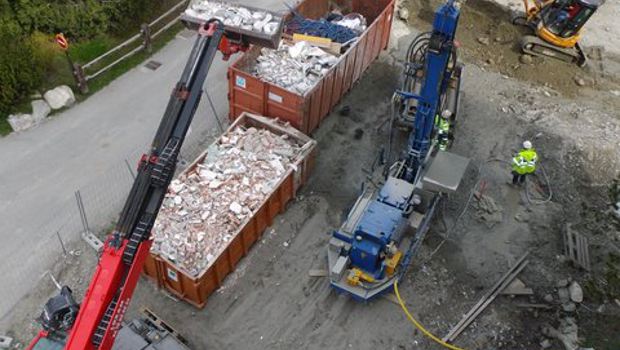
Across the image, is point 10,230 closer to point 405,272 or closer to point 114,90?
point 114,90

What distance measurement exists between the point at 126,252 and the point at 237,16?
875cm

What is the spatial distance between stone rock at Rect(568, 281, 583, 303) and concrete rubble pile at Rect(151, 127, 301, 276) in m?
7.36

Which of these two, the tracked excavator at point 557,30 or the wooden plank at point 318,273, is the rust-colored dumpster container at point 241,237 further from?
the tracked excavator at point 557,30

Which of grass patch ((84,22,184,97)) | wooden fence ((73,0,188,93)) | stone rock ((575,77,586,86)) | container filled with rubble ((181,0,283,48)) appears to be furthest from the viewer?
stone rock ((575,77,586,86))

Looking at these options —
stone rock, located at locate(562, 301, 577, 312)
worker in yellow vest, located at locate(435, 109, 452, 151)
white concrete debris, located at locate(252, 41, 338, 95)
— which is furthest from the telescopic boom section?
stone rock, located at locate(562, 301, 577, 312)

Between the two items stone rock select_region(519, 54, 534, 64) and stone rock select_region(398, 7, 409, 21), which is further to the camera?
stone rock select_region(398, 7, 409, 21)

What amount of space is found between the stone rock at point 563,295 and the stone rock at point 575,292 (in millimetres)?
78

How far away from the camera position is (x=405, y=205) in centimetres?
1299

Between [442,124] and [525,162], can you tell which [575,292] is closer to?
[525,162]

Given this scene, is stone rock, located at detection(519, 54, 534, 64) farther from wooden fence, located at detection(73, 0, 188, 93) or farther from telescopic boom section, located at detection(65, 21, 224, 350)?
telescopic boom section, located at detection(65, 21, 224, 350)

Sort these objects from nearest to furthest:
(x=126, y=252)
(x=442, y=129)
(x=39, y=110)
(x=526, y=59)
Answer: (x=126, y=252), (x=442, y=129), (x=39, y=110), (x=526, y=59)

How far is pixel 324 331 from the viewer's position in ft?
41.1

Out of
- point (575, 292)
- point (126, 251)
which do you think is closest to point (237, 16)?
point (126, 251)

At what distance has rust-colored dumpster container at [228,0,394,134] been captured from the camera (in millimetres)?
15094
